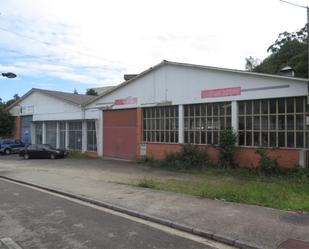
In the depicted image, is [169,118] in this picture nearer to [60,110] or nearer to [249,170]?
[249,170]

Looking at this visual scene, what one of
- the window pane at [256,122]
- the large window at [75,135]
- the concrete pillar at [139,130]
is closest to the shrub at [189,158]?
the window pane at [256,122]

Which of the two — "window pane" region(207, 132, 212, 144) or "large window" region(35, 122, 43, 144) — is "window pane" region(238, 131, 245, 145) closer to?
"window pane" region(207, 132, 212, 144)

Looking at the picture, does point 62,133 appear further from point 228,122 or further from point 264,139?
point 264,139

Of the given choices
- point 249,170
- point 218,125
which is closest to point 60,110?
point 218,125

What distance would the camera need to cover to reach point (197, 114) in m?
24.0

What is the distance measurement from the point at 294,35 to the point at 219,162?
42.6 metres

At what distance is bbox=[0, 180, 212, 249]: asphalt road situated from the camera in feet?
24.1

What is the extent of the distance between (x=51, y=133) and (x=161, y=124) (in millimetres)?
16846

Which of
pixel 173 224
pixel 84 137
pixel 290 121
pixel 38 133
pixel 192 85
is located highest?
pixel 192 85

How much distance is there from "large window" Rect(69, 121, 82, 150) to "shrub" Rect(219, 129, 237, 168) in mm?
16990

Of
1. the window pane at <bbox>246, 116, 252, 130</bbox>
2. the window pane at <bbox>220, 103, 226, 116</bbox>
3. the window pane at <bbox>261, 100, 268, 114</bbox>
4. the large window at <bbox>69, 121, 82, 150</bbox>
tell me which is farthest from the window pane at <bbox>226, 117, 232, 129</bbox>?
the large window at <bbox>69, 121, 82, 150</bbox>

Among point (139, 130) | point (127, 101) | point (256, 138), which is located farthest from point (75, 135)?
point (256, 138)

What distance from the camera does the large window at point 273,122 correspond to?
62.8 feet

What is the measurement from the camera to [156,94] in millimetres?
26594
